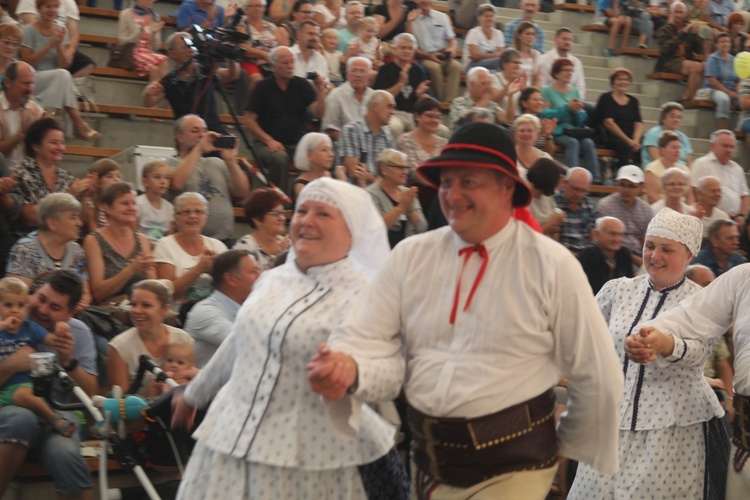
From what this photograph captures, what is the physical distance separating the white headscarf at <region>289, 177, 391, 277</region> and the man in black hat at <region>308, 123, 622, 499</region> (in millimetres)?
291

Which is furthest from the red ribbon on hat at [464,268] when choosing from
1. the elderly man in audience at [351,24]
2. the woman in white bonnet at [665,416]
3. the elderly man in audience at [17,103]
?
the elderly man in audience at [351,24]

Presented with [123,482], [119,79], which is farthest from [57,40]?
[123,482]

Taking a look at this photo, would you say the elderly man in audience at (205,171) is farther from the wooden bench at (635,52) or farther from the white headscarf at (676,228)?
the wooden bench at (635,52)

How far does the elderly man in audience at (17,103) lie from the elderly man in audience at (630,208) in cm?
470

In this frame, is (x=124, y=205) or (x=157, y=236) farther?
(x=157, y=236)

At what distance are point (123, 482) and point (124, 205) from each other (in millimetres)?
1958

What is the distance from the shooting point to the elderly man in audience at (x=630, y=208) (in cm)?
950

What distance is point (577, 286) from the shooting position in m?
3.58

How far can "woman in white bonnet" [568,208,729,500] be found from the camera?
510 cm

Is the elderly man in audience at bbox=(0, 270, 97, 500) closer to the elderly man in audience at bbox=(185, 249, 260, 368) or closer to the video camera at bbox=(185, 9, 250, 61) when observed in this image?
the elderly man in audience at bbox=(185, 249, 260, 368)

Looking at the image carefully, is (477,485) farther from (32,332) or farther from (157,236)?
(157,236)

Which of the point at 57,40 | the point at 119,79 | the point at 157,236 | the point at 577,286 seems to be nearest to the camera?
the point at 577,286

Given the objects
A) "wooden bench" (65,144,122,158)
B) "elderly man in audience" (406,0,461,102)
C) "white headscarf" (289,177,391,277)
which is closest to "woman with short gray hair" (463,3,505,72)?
"elderly man in audience" (406,0,461,102)

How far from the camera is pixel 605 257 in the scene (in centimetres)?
834
